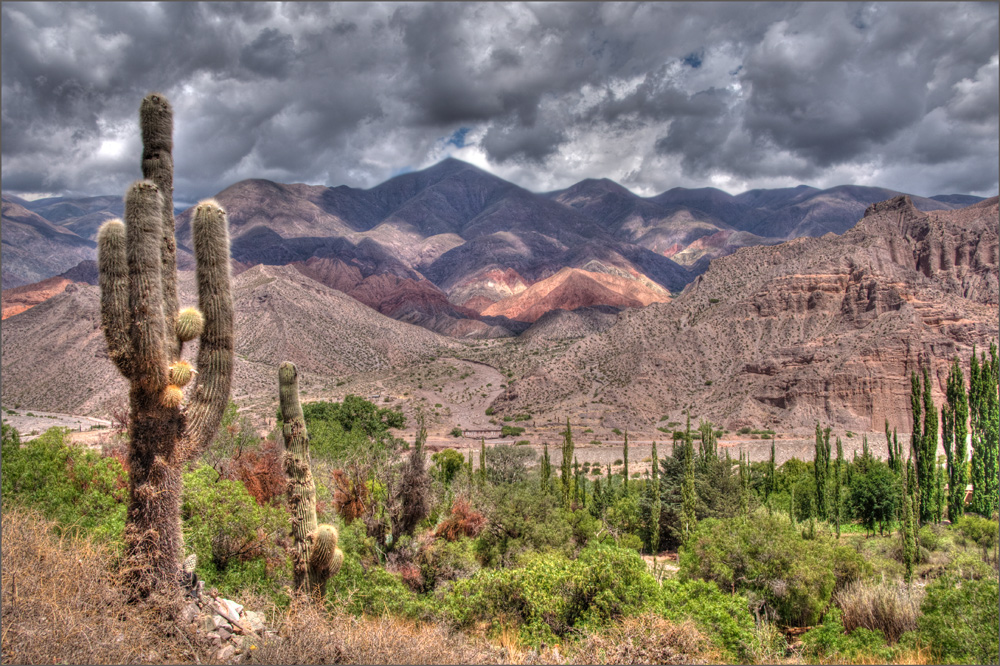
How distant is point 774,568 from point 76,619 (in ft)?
54.8

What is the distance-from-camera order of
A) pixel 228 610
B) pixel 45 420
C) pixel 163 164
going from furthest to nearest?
pixel 45 420 < pixel 163 164 < pixel 228 610

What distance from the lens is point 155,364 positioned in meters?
8.10

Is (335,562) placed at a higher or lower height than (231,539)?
higher

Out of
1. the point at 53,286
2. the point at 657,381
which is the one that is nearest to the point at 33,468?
the point at 657,381

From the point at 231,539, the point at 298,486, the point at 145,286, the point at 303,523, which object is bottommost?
the point at 231,539

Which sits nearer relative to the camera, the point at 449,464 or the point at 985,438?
the point at 985,438

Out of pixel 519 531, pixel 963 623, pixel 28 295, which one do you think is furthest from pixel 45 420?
pixel 28 295

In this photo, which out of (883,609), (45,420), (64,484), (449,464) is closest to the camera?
(883,609)

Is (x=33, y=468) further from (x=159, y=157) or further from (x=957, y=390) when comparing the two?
(x=957, y=390)

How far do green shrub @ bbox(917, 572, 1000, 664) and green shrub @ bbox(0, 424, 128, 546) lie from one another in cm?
1784

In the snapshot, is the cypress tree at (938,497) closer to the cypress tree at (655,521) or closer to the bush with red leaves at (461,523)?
the cypress tree at (655,521)

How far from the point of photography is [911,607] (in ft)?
45.1

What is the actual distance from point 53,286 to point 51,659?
160 m

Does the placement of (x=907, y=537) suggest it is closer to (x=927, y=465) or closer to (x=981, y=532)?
(x=981, y=532)
